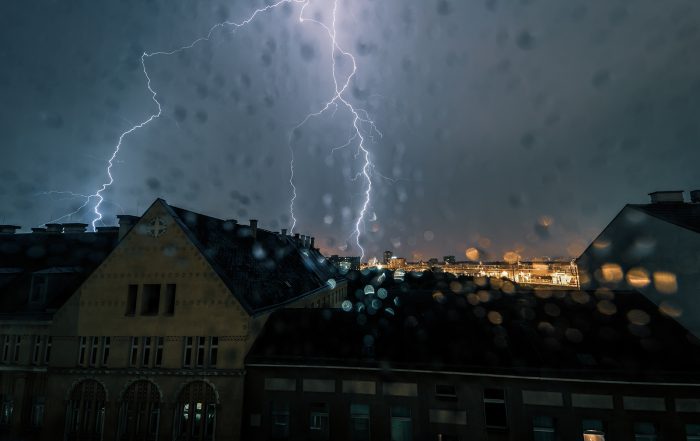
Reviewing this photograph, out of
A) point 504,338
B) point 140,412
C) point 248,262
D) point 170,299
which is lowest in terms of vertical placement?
point 140,412

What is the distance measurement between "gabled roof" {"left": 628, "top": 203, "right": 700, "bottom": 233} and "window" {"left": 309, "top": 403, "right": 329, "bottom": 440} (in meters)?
22.5

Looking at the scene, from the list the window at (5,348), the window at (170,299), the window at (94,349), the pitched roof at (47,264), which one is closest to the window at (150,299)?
the window at (170,299)

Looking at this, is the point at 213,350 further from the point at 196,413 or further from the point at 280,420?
the point at 280,420

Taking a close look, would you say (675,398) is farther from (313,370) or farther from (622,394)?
(313,370)

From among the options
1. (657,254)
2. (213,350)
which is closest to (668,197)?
(657,254)

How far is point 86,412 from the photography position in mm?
20469

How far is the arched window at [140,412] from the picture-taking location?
1978cm

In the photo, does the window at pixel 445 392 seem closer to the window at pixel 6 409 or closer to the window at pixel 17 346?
the window at pixel 6 409

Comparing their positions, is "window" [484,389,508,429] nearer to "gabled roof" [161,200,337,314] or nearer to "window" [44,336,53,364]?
"gabled roof" [161,200,337,314]

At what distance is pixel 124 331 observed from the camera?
21.0 metres

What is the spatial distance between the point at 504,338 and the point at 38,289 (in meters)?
31.4

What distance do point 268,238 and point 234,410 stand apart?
63.2ft

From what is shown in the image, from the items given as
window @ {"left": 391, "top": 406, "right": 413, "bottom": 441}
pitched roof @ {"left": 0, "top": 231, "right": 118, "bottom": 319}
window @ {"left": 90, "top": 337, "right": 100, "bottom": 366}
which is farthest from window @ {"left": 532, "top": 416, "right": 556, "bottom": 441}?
pitched roof @ {"left": 0, "top": 231, "right": 118, "bottom": 319}

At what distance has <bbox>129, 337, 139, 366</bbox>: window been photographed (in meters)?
20.7
